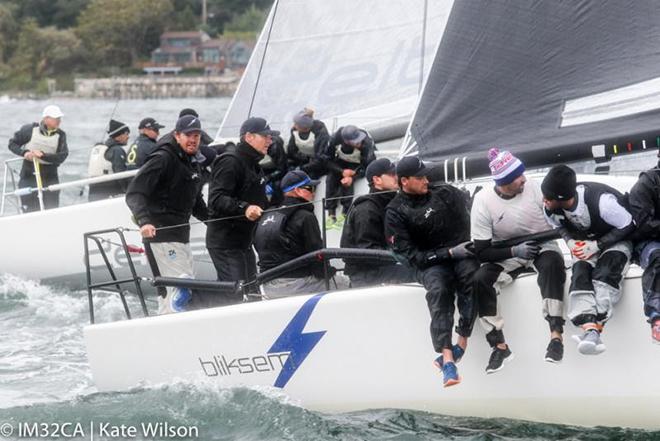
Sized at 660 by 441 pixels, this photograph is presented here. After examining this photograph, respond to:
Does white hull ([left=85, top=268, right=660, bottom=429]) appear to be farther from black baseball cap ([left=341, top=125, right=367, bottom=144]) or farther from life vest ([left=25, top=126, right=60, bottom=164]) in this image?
life vest ([left=25, top=126, right=60, bottom=164])

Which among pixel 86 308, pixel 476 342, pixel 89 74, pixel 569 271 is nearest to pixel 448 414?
pixel 476 342

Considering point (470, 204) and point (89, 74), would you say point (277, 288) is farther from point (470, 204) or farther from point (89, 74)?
point (89, 74)

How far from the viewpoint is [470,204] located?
6332 millimetres

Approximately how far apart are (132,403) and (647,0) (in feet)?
10.4

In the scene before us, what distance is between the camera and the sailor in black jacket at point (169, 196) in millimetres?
7355

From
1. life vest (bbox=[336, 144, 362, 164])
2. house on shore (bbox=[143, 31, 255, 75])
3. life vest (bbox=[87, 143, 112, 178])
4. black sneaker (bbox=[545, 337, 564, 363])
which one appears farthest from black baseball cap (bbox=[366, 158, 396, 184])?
house on shore (bbox=[143, 31, 255, 75])

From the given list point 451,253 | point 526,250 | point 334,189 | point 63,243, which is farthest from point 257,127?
point 63,243

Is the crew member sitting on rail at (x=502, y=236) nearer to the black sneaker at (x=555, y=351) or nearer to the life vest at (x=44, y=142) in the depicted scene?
the black sneaker at (x=555, y=351)

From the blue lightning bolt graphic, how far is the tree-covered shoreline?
62.4 m

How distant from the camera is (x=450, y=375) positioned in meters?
5.79

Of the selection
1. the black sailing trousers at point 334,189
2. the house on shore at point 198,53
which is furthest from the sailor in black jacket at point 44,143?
the house on shore at point 198,53

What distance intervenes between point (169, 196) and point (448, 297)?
82.9 inches

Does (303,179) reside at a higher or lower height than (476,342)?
higher

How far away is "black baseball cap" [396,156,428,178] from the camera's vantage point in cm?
599
